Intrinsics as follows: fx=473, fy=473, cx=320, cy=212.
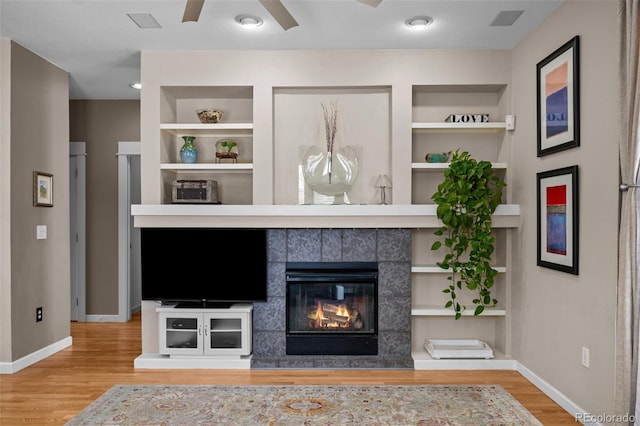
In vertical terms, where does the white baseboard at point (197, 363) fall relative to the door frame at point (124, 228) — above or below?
below

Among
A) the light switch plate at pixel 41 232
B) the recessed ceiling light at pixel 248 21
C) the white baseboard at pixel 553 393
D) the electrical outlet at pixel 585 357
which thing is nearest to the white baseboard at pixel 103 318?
the light switch plate at pixel 41 232

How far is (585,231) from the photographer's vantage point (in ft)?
9.25

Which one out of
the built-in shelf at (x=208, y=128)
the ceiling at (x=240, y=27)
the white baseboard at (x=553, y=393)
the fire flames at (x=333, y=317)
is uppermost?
the ceiling at (x=240, y=27)

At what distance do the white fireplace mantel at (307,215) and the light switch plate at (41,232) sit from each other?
0.97 m

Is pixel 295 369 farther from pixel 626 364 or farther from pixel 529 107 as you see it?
pixel 529 107

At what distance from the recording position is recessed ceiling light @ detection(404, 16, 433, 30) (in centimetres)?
334

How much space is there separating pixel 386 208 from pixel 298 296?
3.42 feet

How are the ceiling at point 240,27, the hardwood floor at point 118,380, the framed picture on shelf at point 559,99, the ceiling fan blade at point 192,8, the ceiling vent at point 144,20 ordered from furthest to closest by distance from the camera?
the ceiling vent at point 144,20 → the ceiling at point 240,27 → the hardwood floor at point 118,380 → the framed picture on shelf at point 559,99 → the ceiling fan blade at point 192,8

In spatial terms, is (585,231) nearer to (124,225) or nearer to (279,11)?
(279,11)

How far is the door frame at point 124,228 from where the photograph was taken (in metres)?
5.52

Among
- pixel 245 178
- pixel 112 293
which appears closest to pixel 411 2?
pixel 245 178

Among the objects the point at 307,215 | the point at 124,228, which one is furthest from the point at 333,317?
the point at 124,228

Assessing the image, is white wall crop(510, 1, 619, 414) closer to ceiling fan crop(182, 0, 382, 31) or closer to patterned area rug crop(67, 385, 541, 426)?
patterned area rug crop(67, 385, 541, 426)

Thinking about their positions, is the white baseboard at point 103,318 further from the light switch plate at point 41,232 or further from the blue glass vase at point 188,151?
the blue glass vase at point 188,151
